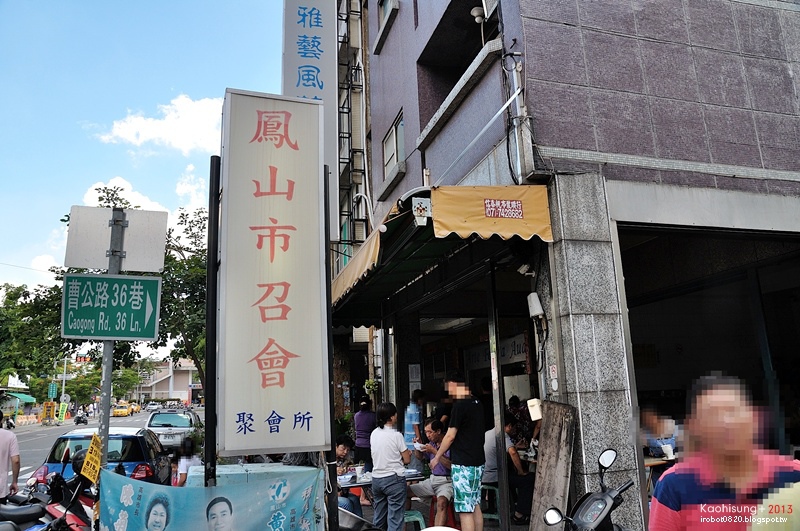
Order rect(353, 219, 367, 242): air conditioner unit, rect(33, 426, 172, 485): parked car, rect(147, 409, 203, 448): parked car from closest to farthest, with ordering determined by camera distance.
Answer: rect(33, 426, 172, 485): parked car, rect(353, 219, 367, 242): air conditioner unit, rect(147, 409, 203, 448): parked car

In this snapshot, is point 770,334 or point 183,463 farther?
point 770,334

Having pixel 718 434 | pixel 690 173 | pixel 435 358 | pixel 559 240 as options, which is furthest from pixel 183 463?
pixel 435 358

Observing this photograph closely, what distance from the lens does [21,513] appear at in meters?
5.85

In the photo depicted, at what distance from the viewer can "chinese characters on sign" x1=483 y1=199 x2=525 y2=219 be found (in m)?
5.91

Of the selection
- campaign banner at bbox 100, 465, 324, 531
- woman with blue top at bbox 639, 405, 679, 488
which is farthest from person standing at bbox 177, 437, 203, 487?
woman with blue top at bbox 639, 405, 679, 488

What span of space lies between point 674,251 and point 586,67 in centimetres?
401

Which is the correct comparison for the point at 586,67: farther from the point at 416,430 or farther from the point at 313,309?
the point at 416,430

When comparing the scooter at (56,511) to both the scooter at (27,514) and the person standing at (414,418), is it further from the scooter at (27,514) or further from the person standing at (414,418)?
the person standing at (414,418)

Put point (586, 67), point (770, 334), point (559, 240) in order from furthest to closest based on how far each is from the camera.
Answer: point (770, 334)
point (586, 67)
point (559, 240)

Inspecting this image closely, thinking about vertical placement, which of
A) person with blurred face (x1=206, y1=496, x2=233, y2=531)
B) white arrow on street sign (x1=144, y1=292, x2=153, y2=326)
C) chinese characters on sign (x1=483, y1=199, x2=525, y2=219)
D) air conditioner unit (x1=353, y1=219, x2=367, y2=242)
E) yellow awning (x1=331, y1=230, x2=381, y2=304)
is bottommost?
person with blurred face (x1=206, y1=496, x2=233, y2=531)

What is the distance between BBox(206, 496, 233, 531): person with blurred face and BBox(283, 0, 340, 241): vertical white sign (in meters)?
7.48

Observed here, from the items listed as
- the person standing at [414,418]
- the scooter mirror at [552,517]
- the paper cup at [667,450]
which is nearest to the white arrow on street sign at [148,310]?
the scooter mirror at [552,517]

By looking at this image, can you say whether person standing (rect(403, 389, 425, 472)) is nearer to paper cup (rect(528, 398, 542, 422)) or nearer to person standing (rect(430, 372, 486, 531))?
person standing (rect(430, 372, 486, 531))

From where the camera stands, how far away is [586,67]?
702 centimetres
